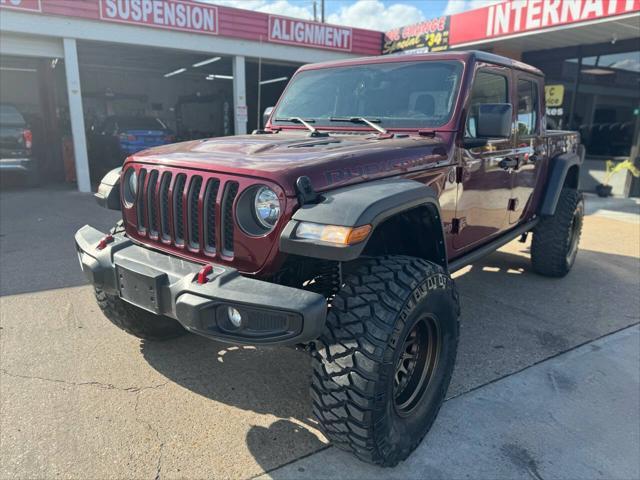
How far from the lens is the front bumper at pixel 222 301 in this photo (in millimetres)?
1848

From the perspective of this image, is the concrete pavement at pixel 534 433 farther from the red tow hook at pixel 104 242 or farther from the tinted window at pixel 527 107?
the tinted window at pixel 527 107

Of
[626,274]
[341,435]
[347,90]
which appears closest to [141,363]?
[341,435]

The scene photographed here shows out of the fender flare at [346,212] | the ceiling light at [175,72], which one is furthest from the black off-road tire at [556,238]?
the ceiling light at [175,72]

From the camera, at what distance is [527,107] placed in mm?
4145

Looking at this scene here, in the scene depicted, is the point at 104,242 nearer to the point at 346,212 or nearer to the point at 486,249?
the point at 346,212

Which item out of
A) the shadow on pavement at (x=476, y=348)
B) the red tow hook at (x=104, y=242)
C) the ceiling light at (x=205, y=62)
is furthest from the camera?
the ceiling light at (x=205, y=62)

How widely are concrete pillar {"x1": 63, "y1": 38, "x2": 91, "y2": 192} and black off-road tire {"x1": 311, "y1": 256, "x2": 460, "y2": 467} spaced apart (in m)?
9.84

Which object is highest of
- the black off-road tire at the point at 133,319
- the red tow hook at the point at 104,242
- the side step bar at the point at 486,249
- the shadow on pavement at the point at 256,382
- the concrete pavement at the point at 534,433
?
the red tow hook at the point at 104,242

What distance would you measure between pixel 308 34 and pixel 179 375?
11374 mm

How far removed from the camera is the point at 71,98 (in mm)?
9992

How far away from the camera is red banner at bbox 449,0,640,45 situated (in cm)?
846

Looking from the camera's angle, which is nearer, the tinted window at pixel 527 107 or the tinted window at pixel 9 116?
the tinted window at pixel 527 107

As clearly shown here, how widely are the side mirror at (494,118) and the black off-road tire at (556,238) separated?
2.24 meters

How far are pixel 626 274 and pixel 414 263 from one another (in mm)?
4220
